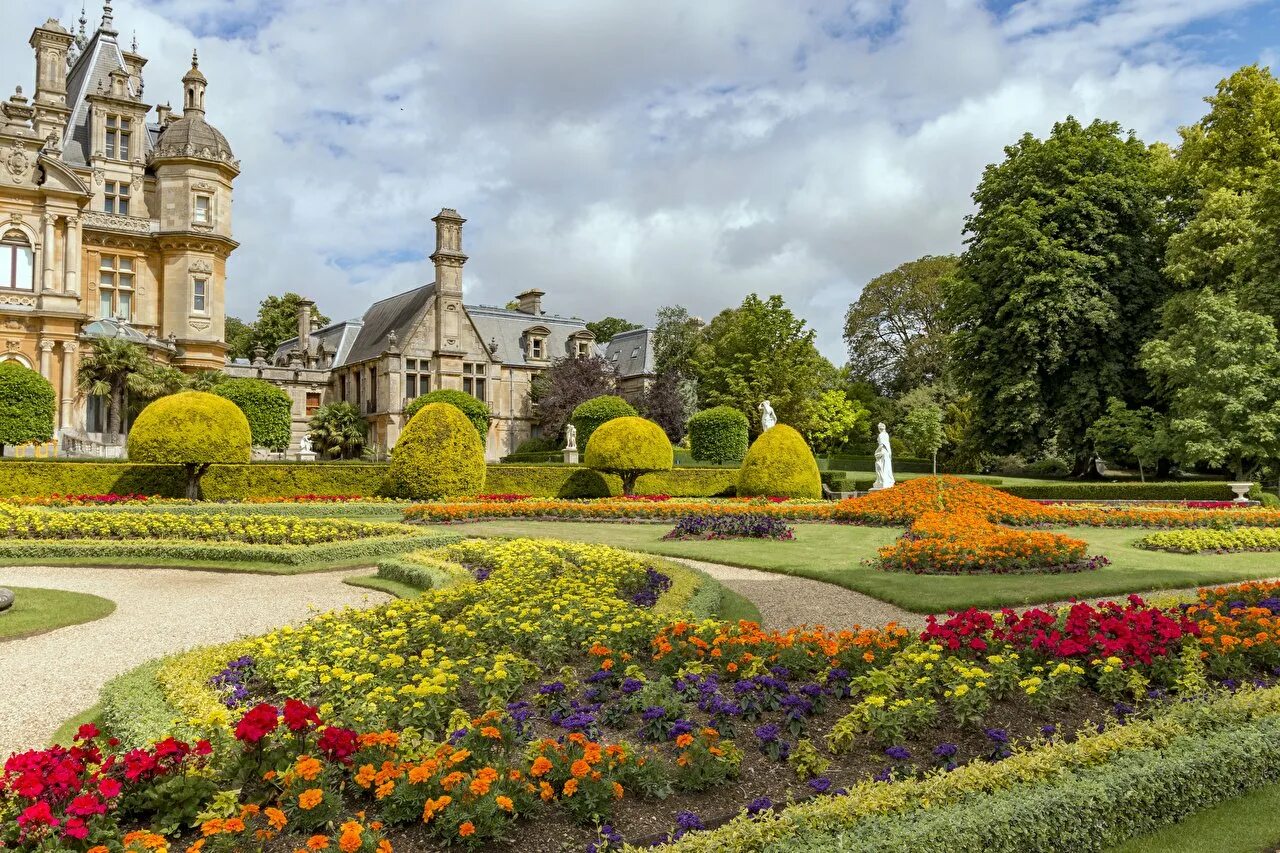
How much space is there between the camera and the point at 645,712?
5.60 meters

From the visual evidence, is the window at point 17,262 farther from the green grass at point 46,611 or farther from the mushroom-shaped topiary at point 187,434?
the green grass at point 46,611

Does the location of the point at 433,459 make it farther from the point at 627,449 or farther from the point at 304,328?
the point at 304,328

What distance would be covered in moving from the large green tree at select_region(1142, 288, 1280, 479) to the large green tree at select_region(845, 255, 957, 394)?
92.5ft

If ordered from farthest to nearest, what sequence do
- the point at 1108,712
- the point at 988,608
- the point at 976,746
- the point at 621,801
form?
the point at 988,608 < the point at 1108,712 < the point at 976,746 < the point at 621,801

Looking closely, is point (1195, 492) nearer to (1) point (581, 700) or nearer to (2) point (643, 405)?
(1) point (581, 700)

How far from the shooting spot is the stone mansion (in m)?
33.0

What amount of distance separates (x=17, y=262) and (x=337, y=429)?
18.3 m

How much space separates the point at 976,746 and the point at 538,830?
2783 millimetres

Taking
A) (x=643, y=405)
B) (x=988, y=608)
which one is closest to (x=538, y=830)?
(x=988, y=608)

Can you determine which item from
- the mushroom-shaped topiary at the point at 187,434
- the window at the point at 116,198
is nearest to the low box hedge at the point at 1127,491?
the mushroom-shaped topiary at the point at 187,434

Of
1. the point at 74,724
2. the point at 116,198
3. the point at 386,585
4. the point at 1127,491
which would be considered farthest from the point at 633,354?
the point at 74,724

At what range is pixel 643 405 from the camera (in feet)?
176

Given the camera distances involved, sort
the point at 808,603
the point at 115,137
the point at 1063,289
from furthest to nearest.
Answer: the point at 115,137, the point at 1063,289, the point at 808,603

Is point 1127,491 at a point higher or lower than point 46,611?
higher
